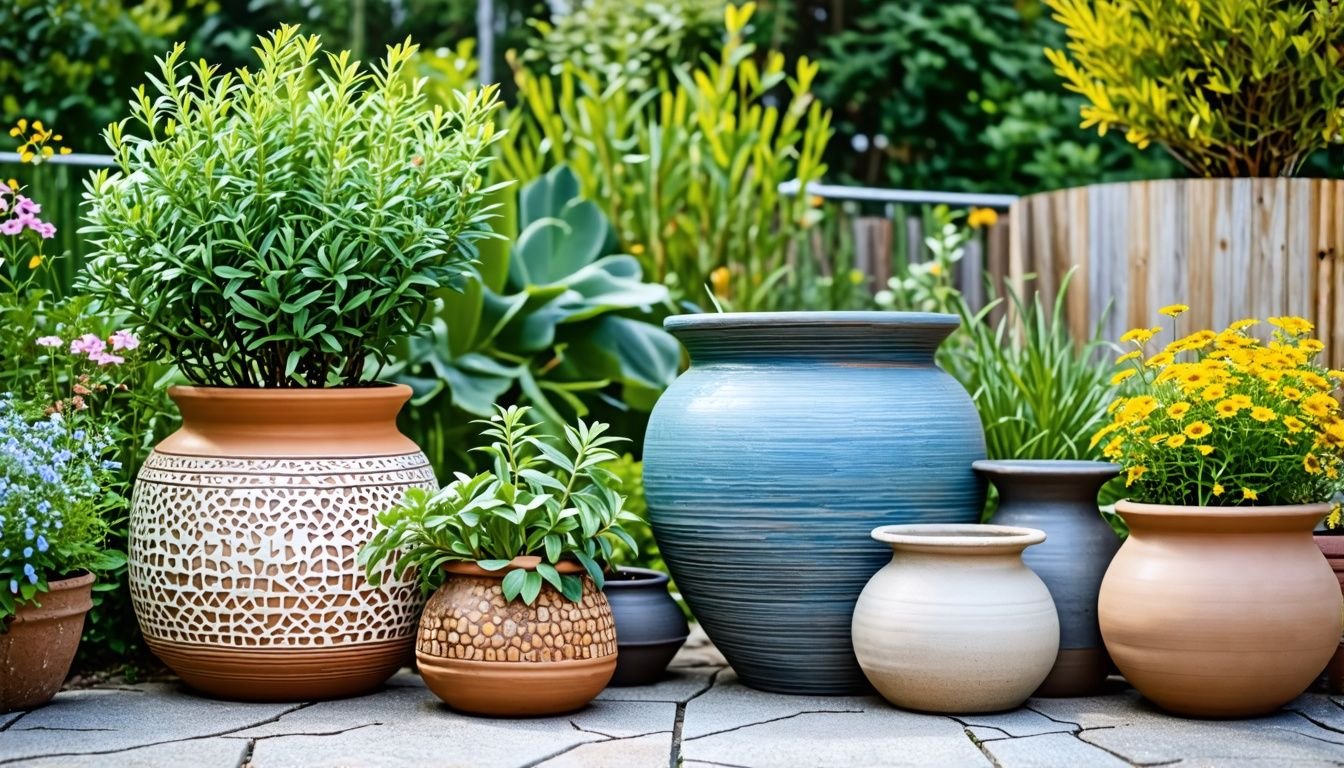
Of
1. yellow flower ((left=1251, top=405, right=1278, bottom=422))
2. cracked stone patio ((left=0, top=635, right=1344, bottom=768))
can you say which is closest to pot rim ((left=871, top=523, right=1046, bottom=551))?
cracked stone patio ((left=0, top=635, right=1344, bottom=768))

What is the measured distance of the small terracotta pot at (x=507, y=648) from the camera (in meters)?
2.58

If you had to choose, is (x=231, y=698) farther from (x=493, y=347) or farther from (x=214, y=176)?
(x=493, y=347)

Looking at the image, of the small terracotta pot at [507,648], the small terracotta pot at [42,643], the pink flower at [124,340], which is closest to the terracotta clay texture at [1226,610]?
the small terracotta pot at [507,648]

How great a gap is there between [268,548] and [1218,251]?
102 inches

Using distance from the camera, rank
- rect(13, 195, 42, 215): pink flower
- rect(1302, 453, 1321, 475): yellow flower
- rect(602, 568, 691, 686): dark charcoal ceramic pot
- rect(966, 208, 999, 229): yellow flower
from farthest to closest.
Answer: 1. rect(966, 208, 999, 229): yellow flower
2. rect(13, 195, 42, 215): pink flower
3. rect(602, 568, 691, 686): dark charcoal ceramic pot
4. rect(1302, 453, 1321, 475): yellow flower

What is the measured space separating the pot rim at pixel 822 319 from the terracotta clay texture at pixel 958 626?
0.46m

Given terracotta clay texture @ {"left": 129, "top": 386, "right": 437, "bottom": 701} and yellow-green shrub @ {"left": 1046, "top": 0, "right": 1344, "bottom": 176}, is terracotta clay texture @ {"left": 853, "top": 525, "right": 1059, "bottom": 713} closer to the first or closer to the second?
terracotta clay texture @ {"left": 129, "top": 386, "right": 437, "bottom": 701}

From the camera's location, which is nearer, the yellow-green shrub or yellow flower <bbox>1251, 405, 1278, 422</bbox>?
yellow flower <bbox>1251, 405, 1278, 422</bbox>

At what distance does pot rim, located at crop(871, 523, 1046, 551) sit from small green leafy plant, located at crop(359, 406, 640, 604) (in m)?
0.53

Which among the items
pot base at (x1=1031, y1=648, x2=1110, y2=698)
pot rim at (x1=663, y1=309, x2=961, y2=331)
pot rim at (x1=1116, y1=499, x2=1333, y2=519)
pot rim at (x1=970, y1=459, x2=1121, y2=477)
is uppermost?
pot rim at (x1=663, y1=309, x2=961, y2=331)

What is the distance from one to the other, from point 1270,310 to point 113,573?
3005 mm

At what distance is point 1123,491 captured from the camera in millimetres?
3404

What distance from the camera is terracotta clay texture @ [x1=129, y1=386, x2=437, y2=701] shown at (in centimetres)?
271

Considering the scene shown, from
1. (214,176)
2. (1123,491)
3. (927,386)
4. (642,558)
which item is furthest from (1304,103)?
(214,176)
